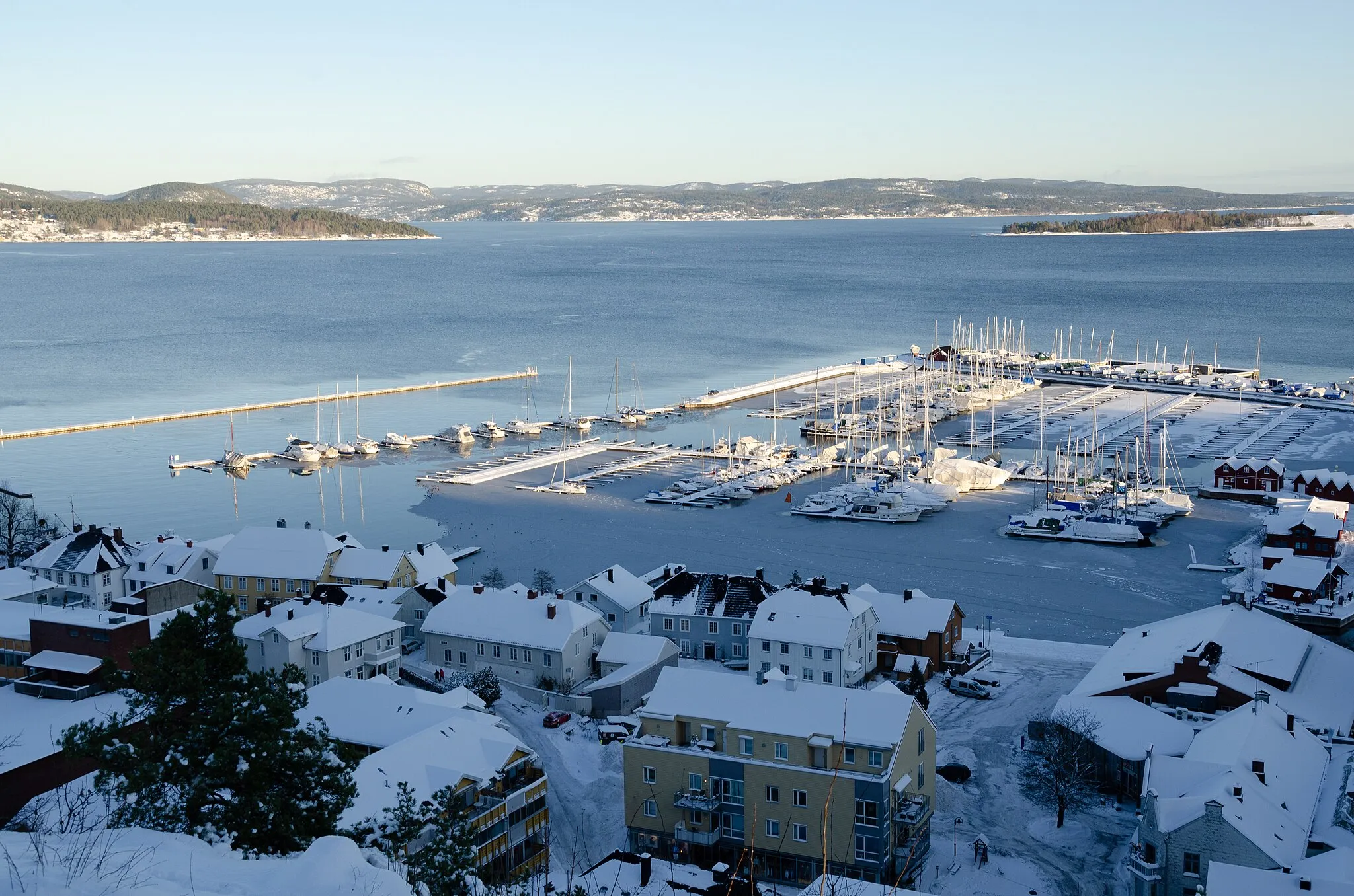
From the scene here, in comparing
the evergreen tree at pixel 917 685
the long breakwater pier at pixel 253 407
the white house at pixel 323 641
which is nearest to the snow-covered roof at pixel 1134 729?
the evergreen tree at pixel 917 685

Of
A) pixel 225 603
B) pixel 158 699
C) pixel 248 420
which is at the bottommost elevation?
pixel 248 420

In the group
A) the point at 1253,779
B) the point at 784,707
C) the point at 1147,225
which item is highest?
the point at 1147,225

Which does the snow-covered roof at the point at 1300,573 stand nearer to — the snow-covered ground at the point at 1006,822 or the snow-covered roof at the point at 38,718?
the snow-covered ground at the point at 1006,822

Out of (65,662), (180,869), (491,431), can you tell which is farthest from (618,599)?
(491,431)

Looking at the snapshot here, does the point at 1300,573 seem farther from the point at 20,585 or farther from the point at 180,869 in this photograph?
the point at 20,585

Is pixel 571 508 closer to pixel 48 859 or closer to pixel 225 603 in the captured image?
pixel 225 603

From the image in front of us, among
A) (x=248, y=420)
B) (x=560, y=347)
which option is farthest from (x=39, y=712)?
(x=560, y=347)
